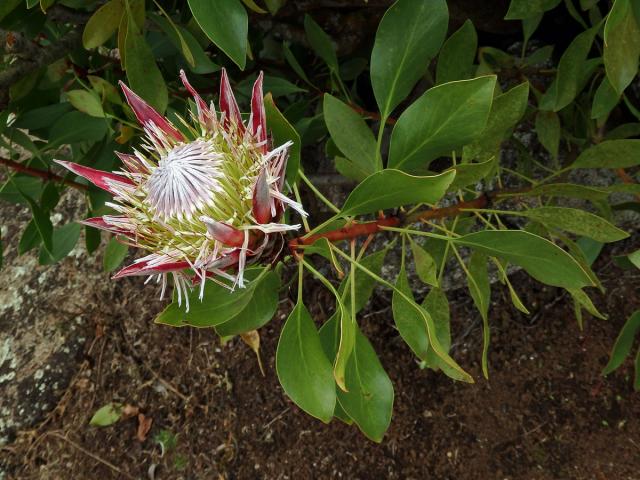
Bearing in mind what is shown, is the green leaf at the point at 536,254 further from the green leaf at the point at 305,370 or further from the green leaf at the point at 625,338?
the green leaf at the point at 625,338

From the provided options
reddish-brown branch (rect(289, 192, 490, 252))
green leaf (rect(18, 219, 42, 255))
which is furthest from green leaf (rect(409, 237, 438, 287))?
green leaf (rect(18, 219, 42, 255))

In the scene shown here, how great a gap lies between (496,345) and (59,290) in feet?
6.48

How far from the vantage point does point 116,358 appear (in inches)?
101

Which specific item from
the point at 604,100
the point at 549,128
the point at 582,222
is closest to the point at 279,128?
the point at 582,222

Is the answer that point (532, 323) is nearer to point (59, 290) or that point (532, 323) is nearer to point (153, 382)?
point (153, 382)

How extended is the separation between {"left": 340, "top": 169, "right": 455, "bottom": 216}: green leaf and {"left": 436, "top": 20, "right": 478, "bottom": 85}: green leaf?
41 cm

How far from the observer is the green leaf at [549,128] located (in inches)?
51.3

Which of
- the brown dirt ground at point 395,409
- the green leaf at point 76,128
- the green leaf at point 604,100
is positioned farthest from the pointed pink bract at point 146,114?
the brown dirt ground at point 395,409

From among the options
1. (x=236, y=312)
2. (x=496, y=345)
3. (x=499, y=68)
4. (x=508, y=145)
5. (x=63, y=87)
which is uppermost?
(x=63, y=87)

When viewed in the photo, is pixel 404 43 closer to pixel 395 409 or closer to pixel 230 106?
pixel 230 106

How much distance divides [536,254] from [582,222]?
0.15 metres

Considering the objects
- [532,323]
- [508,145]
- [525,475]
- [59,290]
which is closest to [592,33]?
[508,145]

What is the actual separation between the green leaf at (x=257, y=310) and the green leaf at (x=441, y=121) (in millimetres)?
287

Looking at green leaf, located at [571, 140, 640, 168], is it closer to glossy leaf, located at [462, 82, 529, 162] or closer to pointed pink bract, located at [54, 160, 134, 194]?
glossy leaf, located at [462, 82, 529, 162]
